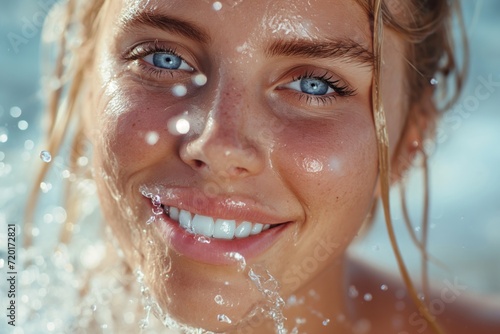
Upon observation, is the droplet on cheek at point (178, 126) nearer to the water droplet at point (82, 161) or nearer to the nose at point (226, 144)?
the nose at point (226, 144)

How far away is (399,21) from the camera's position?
6.39ft

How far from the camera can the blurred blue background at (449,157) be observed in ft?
13.6

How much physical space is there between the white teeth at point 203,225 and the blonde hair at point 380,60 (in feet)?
1.56

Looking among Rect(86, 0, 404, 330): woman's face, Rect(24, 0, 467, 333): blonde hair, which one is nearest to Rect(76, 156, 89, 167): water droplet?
Rect(24, 0, 467, 333): blonde hair

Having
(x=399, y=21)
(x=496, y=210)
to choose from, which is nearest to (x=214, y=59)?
(x=399, y=21)

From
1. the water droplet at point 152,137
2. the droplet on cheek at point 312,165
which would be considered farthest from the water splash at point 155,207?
the droplet on cheek at point 312,165

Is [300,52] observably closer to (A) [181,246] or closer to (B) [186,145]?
(B) [186,145]

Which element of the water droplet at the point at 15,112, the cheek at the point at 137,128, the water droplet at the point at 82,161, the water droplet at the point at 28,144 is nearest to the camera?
the cheek at the point at 137,128

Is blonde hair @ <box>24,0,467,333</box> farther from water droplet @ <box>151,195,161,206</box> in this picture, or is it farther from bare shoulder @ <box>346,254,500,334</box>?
water droplet @ <box>151,195,161,206</box>

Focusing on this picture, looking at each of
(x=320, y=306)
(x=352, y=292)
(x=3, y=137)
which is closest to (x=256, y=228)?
(x=320, y=306)

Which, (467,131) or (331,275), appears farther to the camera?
(467,131)

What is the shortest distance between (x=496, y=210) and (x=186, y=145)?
10.8 ft

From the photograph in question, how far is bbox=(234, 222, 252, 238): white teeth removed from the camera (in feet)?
5.82

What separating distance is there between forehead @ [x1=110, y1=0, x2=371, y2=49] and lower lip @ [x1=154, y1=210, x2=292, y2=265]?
0.47 meters
